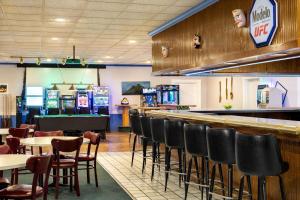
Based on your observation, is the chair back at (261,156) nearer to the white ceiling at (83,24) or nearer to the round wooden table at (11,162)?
the round wooden table at (11,162)

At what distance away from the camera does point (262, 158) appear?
3.61 m

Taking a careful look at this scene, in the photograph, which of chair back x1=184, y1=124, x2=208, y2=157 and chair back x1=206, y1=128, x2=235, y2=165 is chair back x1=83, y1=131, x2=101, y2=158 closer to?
chair back x1=184, y1=124, x2=208, y2=157

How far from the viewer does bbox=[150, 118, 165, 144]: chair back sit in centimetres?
616

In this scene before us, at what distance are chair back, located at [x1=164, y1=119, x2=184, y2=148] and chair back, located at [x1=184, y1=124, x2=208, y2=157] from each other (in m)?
0.58

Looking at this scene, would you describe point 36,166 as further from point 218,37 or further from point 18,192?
point 218,37

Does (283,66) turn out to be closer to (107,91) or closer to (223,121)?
(223,121)

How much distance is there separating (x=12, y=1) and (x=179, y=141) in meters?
3.61

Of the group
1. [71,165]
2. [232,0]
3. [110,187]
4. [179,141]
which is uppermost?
[232,0]

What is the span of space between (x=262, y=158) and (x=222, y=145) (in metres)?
0.64

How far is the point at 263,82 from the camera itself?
1209cm

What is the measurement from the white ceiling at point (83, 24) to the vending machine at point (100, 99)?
3.78 m

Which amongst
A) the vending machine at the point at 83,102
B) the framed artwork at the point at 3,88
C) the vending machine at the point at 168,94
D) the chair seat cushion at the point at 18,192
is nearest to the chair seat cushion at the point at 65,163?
the chair seat cushion at the point at 18,192

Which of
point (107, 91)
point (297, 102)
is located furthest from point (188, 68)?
point (107, 91)

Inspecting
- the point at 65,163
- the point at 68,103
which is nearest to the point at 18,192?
the point at 65,163
